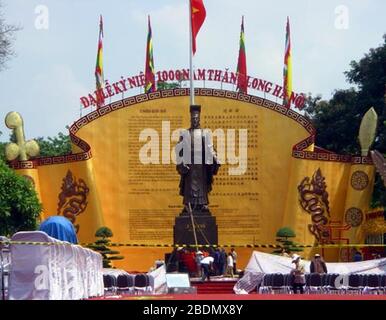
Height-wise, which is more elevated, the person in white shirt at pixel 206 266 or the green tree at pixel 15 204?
the green tree at pixel 15 204

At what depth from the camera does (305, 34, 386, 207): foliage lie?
1550 inches

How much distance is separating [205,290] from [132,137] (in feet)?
34.4

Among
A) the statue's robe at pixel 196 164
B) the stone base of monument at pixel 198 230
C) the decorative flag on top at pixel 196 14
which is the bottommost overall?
the stone base of monument at pixel 198 230

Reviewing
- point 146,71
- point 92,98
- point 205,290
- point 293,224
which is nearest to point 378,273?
point 205,290

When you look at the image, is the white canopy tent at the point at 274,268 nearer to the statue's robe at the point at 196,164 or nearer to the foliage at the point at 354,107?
the statue's robe at the point at 196,164

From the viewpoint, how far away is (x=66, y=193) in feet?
108

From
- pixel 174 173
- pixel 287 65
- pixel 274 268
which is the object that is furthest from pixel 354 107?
Answer: pixel 274 268

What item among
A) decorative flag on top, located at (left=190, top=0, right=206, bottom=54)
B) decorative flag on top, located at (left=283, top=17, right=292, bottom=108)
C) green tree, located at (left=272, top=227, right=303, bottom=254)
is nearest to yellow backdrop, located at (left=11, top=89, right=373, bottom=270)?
green tree, located at (left=272, top=227, right=303, bottom=254)

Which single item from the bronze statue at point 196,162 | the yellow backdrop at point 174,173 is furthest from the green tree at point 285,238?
the bronze statue at point 196,162

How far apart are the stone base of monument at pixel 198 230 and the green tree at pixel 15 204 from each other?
4.21 metres

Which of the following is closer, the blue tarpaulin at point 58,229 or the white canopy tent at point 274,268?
the blue tarpaulin at point 58,229

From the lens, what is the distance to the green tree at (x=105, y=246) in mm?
30641

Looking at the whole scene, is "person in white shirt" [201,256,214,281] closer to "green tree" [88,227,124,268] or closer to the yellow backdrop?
"green tree" [88,227,124,268]
